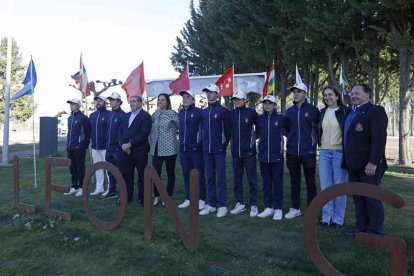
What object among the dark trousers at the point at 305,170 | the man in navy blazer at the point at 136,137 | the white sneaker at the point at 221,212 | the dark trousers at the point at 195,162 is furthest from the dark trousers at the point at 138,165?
the dark trousers at the point at 305,170

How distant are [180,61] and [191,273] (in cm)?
2147

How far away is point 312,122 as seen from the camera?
5.38 metres

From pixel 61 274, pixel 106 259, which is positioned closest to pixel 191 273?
pixel 106 259

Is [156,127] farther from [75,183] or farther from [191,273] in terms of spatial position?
[191,273]

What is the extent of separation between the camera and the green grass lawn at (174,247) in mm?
4051

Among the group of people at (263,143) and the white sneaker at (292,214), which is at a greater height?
the group of people at (263,143)

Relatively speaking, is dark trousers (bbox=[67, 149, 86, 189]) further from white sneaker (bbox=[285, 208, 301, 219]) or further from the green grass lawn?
white sneaker (bbox=[285, 208, 301, 219])

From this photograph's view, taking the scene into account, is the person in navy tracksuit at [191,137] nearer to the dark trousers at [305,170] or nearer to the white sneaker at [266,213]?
the white sneaker at [266,213]

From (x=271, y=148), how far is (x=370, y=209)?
1656 millimetres

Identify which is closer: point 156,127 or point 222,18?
point 156,127

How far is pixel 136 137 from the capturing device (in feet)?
21.1

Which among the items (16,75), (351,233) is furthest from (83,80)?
(16,75)

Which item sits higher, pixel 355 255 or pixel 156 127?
pixel 156 127

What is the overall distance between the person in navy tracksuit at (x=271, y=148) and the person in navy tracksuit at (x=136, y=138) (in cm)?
192
